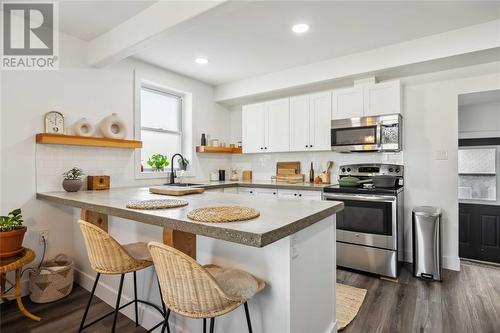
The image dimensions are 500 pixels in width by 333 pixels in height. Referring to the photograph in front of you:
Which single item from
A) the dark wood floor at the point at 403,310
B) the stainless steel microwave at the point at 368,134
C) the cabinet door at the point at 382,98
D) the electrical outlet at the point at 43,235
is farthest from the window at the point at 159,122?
the cabinet door at the point at 382,98

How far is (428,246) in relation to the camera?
110 inches

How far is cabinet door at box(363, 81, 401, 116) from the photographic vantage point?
3.12 m

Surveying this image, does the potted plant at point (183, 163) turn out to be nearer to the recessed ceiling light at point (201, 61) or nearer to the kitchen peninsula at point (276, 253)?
the recessed ceiling light at point (201, 61)

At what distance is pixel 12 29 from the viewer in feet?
8.16

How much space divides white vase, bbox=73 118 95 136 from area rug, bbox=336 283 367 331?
2.98m

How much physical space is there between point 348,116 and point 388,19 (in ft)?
3.85

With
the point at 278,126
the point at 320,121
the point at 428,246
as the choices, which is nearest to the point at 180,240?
the point at 428,246

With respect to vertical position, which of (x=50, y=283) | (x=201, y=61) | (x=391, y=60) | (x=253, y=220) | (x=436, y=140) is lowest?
(x=50, y=283)

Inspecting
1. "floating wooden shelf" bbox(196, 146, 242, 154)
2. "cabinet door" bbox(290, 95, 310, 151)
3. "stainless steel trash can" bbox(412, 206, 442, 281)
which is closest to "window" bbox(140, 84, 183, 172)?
"floating wooden shelf" bbox(196, 146, 242, 154)

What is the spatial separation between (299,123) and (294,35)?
Answer: 1308 millimetres

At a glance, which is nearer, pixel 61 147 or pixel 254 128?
pixel 61 147

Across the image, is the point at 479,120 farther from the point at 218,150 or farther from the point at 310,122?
the point at 218,150

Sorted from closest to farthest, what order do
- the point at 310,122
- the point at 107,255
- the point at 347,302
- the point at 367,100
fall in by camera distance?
the point at 107,255, the point at 347,302, the point at 367,100, the point at 310,122

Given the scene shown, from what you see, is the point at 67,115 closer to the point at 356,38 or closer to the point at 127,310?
the point at 127,310
